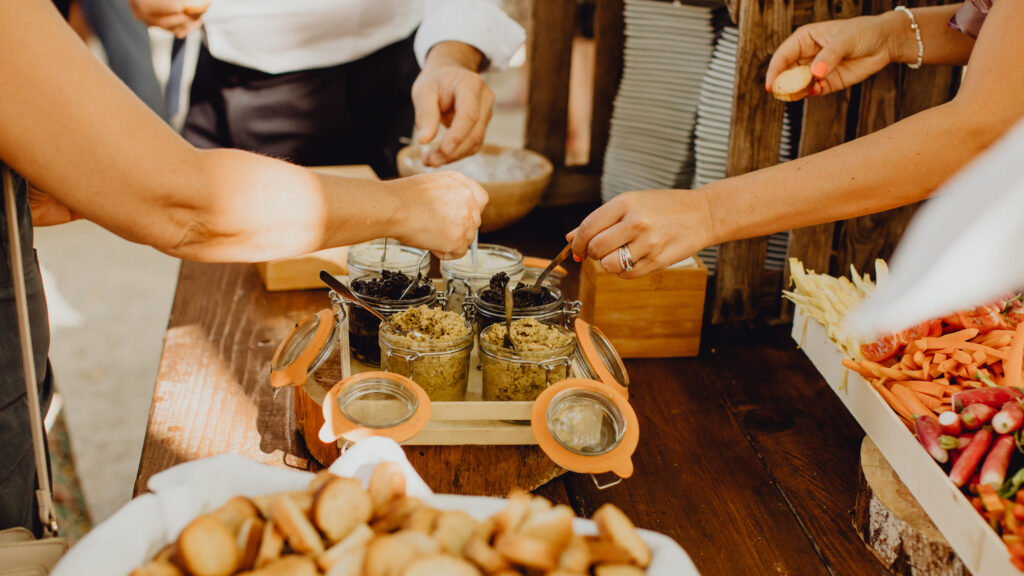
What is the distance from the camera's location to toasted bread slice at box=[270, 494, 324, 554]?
2.53ft

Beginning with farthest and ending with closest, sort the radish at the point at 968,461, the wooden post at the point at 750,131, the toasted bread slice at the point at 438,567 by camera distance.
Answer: the wooden post at the point at 750,131 → the radish at the point at 968,461 → the toasted bread slice at the point at 438,567

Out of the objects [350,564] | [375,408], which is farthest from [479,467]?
[350,564]

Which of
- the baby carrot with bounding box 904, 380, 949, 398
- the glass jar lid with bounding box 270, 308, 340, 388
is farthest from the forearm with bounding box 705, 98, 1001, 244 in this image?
the glass jar lid with bounding box 270, 308, 340, 388

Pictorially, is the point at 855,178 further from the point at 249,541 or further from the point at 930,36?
the point at 249,541

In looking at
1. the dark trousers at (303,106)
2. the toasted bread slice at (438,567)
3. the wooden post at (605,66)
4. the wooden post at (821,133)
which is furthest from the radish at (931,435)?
the dark trousers at (303,106)

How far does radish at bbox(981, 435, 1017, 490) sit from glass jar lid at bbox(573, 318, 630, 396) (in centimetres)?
53

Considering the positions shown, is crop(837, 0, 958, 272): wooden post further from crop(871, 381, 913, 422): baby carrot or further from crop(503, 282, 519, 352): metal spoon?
crop(503, 282, 519, 352): metal spoon

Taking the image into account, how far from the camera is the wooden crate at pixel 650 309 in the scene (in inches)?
69.8

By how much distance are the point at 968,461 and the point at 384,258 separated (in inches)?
46.3

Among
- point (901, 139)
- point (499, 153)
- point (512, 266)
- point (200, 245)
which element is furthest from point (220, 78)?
point (901, 139)

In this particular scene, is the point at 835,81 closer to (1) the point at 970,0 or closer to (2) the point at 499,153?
(1) the point at 970,0

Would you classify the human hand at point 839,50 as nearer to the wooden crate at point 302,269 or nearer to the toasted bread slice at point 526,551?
the wooden crate at point 302,269

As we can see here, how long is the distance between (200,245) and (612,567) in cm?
69

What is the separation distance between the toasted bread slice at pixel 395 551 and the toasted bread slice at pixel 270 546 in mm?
105
